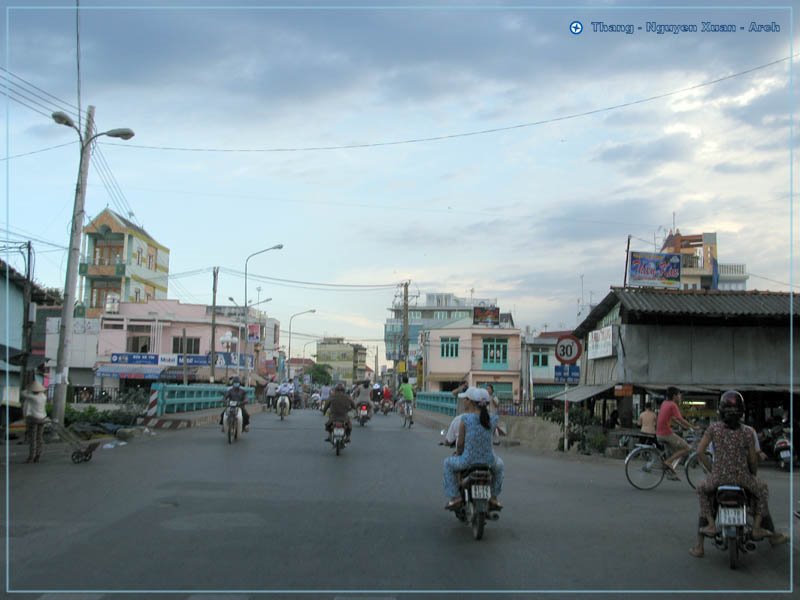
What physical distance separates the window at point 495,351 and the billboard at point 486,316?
2579mm

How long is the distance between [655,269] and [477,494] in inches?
1010

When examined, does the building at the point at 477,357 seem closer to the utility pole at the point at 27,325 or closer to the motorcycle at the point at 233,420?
the motorcycle at the point at 233,420

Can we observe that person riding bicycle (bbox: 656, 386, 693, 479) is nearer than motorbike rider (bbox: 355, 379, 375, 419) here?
Yes

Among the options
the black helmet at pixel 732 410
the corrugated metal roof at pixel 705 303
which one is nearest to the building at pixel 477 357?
the corrugated metal roof at pixel 705 303

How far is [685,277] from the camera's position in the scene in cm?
5491

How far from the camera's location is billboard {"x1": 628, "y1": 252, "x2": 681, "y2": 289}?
3141cm

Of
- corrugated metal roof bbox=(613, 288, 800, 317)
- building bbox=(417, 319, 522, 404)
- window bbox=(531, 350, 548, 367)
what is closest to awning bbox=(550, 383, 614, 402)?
corrugated metal roof bbox=(613, 288, 800, 317)

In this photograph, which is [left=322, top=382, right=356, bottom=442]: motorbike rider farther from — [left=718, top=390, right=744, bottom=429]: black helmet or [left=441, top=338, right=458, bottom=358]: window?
[left=441, top=338, right=458, bottom=358]: window

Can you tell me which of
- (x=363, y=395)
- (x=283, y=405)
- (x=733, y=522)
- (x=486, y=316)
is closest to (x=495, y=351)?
(x=486, y=316)

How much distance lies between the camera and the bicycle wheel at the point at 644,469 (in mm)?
12734

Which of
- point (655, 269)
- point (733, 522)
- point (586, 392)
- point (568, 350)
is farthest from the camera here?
point (655, 269)

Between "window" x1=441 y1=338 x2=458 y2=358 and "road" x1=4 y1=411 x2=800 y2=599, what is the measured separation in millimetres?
50298

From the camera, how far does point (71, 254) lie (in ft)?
62.3

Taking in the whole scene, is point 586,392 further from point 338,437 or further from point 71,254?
point 71,254
